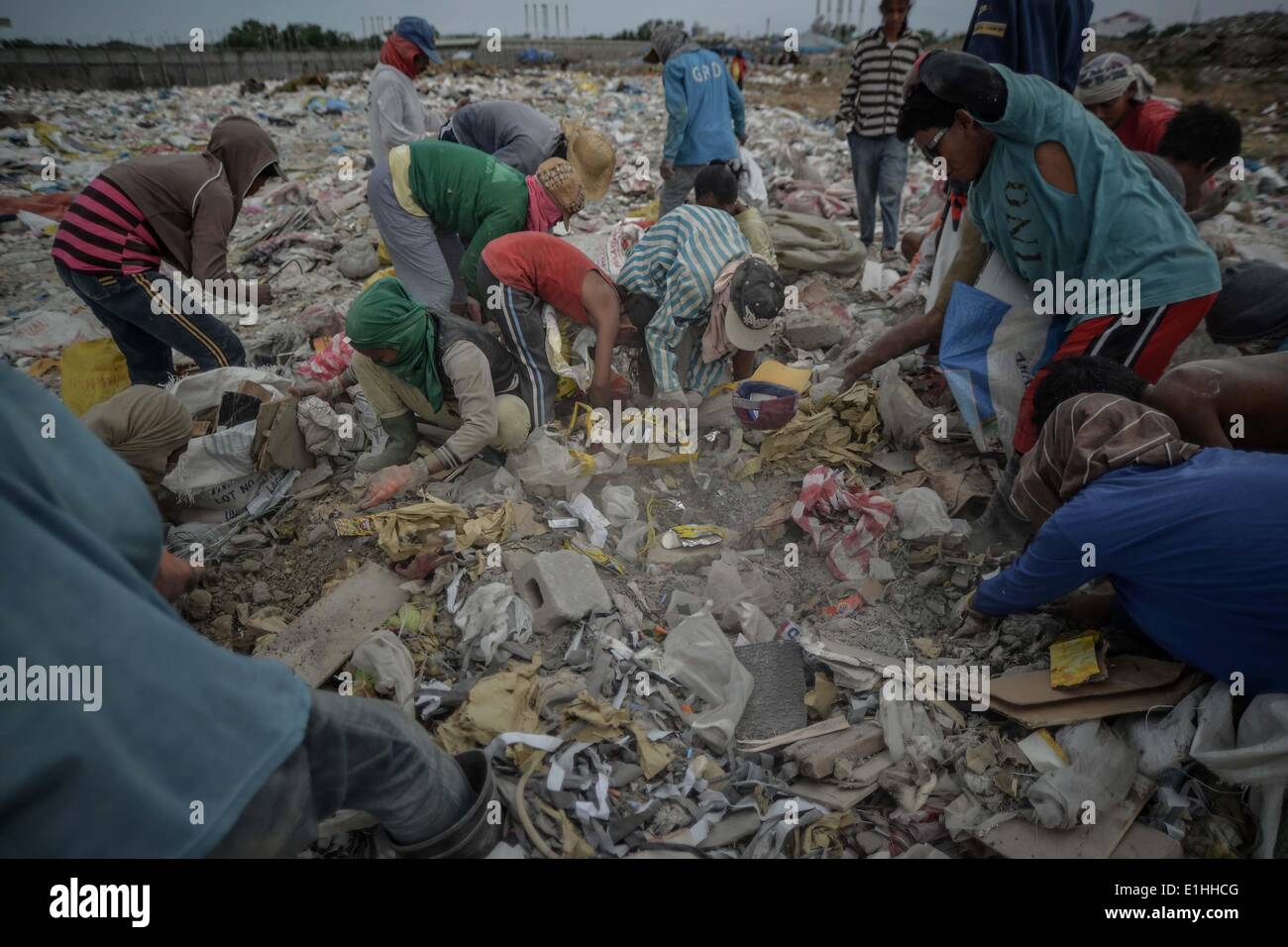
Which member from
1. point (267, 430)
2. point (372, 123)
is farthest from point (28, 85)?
point (267, 430)

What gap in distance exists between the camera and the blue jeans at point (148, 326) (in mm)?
3371

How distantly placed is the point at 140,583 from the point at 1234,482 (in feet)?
8.29

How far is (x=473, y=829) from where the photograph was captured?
167cm

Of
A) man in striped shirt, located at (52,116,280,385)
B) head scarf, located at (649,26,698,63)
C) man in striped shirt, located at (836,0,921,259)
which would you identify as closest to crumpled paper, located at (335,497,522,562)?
man in striped shirt, located at (52,116,280,385)

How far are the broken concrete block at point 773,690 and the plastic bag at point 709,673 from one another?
59 mm

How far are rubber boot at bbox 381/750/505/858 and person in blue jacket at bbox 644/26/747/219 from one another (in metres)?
4.09

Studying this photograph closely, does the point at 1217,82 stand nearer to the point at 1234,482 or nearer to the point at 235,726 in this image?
the point at 1234,482

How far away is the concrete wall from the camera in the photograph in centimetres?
1486

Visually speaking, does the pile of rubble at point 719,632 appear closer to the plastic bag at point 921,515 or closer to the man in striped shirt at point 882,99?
the plastic bag at point 921,515

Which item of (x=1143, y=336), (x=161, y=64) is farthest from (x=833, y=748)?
(x=161, y=64)

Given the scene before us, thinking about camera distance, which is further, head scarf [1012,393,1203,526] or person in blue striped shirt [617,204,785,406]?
person in blue striped shirt [617,204,785,406]

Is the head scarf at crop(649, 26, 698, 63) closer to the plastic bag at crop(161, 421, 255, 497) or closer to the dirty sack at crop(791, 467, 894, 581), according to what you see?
the dirty sack at crop(791, 467, 894, 581)

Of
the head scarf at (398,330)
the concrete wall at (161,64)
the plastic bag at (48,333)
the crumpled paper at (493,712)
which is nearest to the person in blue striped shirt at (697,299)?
the head scarf at (398,330)

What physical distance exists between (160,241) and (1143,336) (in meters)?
4.68
